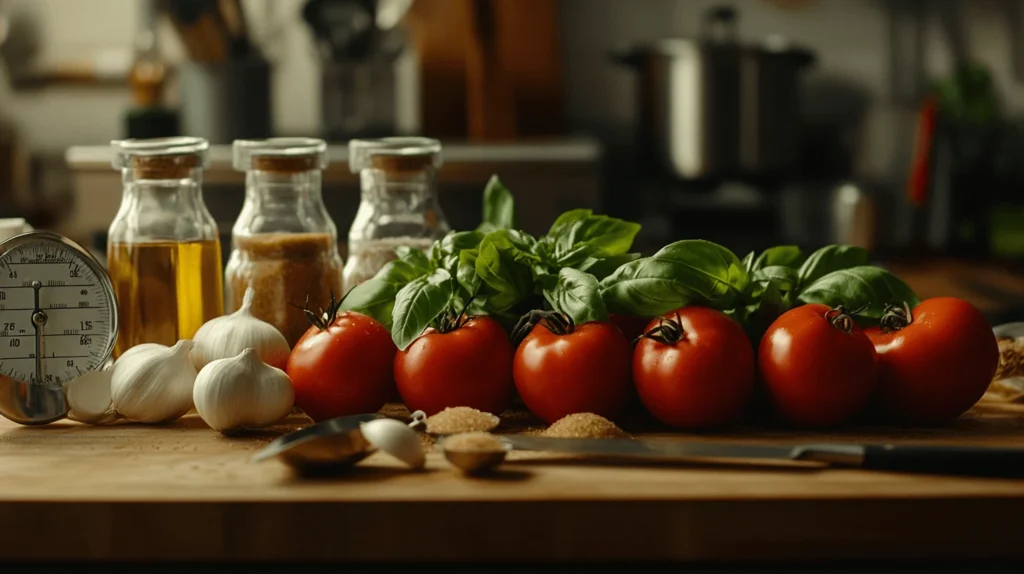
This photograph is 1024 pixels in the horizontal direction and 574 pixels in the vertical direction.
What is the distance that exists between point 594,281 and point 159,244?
420 millimetres

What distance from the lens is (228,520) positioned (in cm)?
80

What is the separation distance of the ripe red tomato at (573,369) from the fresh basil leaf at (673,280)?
3 centimetres

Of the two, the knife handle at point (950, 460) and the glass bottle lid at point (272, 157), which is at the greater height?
the glass bottle lid at point (272, 157)

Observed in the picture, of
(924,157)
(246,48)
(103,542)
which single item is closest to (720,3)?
(924,157)

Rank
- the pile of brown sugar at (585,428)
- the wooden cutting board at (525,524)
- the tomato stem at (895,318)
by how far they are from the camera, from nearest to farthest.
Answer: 1. the wooden cutting board at (525,524)
2. the pile of brown sugar at (585,428)
3. the tomato stem at (895,318)

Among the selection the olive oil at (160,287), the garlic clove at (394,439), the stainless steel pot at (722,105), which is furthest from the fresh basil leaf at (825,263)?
the stainless steel pot at (722,105)

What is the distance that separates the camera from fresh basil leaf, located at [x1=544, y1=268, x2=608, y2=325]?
0.99 m

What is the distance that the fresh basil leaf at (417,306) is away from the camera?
102cm

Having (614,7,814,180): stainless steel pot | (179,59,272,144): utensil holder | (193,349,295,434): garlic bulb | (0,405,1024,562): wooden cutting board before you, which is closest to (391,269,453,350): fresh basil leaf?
(193,349,295,434): garlic bulb

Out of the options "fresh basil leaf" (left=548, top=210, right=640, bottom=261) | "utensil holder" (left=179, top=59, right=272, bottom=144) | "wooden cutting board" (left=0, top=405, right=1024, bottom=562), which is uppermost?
"utensil holder" (left=179, top=59, right=272, bottom=144)

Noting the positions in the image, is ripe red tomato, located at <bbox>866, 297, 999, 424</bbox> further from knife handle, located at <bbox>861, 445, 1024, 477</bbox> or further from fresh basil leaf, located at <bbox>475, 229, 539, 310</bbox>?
fresh basil leaf, located at <bbox>475, 229, 539, 310</bbox>

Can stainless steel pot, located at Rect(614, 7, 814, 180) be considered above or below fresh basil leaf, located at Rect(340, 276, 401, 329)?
above

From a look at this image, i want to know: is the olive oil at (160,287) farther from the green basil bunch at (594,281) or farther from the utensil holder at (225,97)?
the utensil holder at (225,97)

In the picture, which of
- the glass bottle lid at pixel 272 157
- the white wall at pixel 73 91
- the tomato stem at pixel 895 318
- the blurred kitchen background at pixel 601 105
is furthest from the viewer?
the white wall at pixel 73 91
